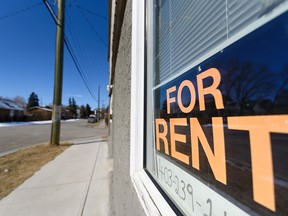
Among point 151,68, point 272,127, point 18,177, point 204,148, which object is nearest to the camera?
point 272,127

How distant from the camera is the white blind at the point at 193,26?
2.49 ft

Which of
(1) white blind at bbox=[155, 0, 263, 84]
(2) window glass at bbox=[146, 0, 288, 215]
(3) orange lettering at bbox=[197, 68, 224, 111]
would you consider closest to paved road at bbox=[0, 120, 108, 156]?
(1) white blind at bbox=[155, 0, 263, 84]

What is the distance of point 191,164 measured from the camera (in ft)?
3.48

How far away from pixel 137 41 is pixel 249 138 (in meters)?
1.41

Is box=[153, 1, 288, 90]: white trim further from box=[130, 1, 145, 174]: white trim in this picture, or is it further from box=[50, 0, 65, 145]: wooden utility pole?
box=[50, 0, 65, 145]: wooden utility pole

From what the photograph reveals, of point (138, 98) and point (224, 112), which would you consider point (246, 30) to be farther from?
point (138, 98)

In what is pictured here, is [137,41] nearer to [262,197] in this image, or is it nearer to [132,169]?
[132,169]

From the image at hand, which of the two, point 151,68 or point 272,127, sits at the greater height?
point 151,68

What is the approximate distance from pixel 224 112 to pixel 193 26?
48 cm

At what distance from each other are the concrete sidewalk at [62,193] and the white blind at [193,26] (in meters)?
2.93

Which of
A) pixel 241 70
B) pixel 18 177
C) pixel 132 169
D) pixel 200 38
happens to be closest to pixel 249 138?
pixel 241 70

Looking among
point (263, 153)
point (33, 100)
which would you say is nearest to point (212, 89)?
point (263, 153)

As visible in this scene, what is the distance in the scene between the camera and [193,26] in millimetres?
1091

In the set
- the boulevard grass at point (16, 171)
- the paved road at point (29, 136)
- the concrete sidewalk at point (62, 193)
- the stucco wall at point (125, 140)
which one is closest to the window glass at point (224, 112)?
the stucco wall at point (125, 140)
